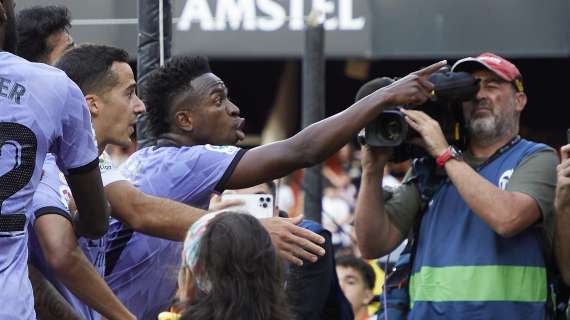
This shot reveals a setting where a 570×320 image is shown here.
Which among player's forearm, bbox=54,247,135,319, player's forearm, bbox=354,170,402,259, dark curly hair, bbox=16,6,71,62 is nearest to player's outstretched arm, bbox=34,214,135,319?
player's forearm, bbox=54,247,135,319

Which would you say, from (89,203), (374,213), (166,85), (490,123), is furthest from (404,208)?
(89,203)

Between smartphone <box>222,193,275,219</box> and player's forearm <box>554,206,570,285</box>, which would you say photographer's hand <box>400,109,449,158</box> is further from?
smartphone <box>222,193,275,219</box>

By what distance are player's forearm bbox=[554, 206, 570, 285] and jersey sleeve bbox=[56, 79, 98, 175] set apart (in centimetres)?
218

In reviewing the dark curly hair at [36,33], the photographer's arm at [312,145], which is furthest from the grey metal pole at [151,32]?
the photographer's arm at [312,145]

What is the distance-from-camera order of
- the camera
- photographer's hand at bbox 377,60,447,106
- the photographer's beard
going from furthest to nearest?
the photographer's beard → the camera → photographer's hand at bbox 377,60,447,106

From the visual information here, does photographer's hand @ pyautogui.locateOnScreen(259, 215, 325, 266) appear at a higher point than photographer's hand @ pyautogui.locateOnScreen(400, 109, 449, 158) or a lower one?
higher

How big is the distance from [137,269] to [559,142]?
1031cm

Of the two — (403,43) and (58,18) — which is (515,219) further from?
(403,43)

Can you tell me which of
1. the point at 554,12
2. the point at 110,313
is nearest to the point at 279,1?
the point at 554,12

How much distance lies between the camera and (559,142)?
1434 centimetres

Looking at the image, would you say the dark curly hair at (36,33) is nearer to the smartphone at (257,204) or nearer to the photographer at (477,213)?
the smartphone at (257,204)

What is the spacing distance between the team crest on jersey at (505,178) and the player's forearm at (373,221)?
54 centimetres

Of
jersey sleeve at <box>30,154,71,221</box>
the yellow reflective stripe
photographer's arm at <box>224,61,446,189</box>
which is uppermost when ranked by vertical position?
photographer's arm at <box>224,61,446,189</box>

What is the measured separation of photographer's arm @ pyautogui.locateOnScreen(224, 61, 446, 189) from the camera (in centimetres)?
427
